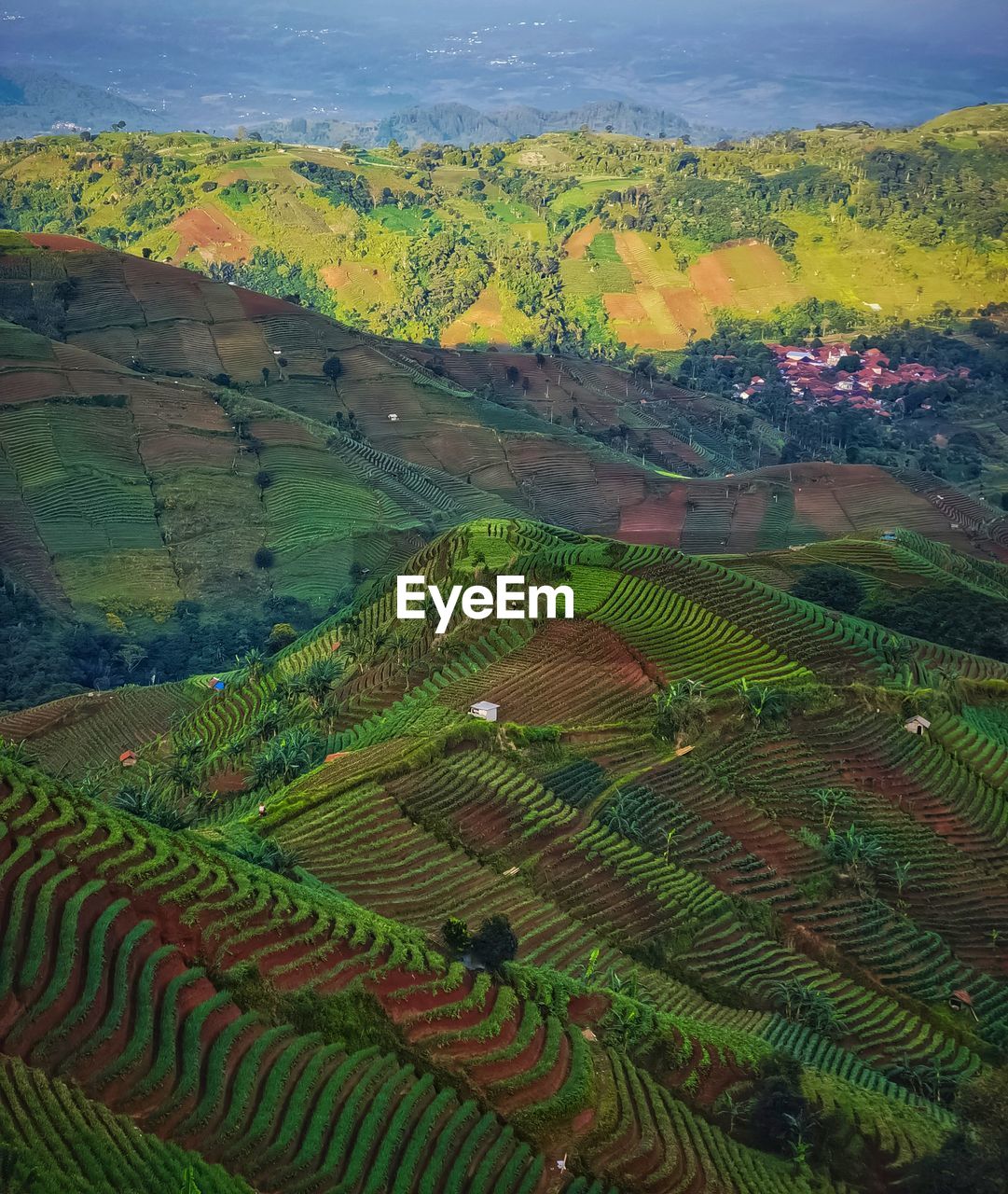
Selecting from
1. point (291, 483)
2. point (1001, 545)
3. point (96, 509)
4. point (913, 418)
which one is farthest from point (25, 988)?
point (913, 418)

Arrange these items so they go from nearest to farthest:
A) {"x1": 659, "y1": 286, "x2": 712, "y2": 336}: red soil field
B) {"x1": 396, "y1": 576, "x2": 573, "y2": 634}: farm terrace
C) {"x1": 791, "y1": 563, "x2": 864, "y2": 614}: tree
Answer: {"x1": 396, "y1": 576, "x2": 573, "y2": 634}: farm terrace
{"x1": 791, "y1": 563, "x2": 864, "y2": 614}: tree
{"x1": 659, "y1": 286, "x2": 712, "y2": 336}: red soil field

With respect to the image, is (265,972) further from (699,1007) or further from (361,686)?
(361,686)

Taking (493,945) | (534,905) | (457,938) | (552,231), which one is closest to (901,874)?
→ (534,905)

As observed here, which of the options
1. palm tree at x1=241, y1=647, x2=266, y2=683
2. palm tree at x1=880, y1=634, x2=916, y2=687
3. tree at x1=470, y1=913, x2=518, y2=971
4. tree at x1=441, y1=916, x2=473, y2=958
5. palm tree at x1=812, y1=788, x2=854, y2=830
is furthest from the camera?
palm tree at x1=241, y1=647, x2=266, y2=683

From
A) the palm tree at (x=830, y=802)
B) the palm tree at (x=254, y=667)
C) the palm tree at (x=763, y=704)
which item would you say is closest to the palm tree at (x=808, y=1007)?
the palm tree at (x=830, y=802)

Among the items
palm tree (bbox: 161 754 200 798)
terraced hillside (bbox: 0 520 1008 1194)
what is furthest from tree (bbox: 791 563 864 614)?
palm tree (bbox: 161 754 200 798)

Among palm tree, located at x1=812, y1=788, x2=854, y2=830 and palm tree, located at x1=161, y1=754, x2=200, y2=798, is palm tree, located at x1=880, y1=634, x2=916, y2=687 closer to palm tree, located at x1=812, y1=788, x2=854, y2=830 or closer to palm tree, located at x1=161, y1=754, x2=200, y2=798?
palm tree, located at x1=812, y1=788, x2=854, y2=830
